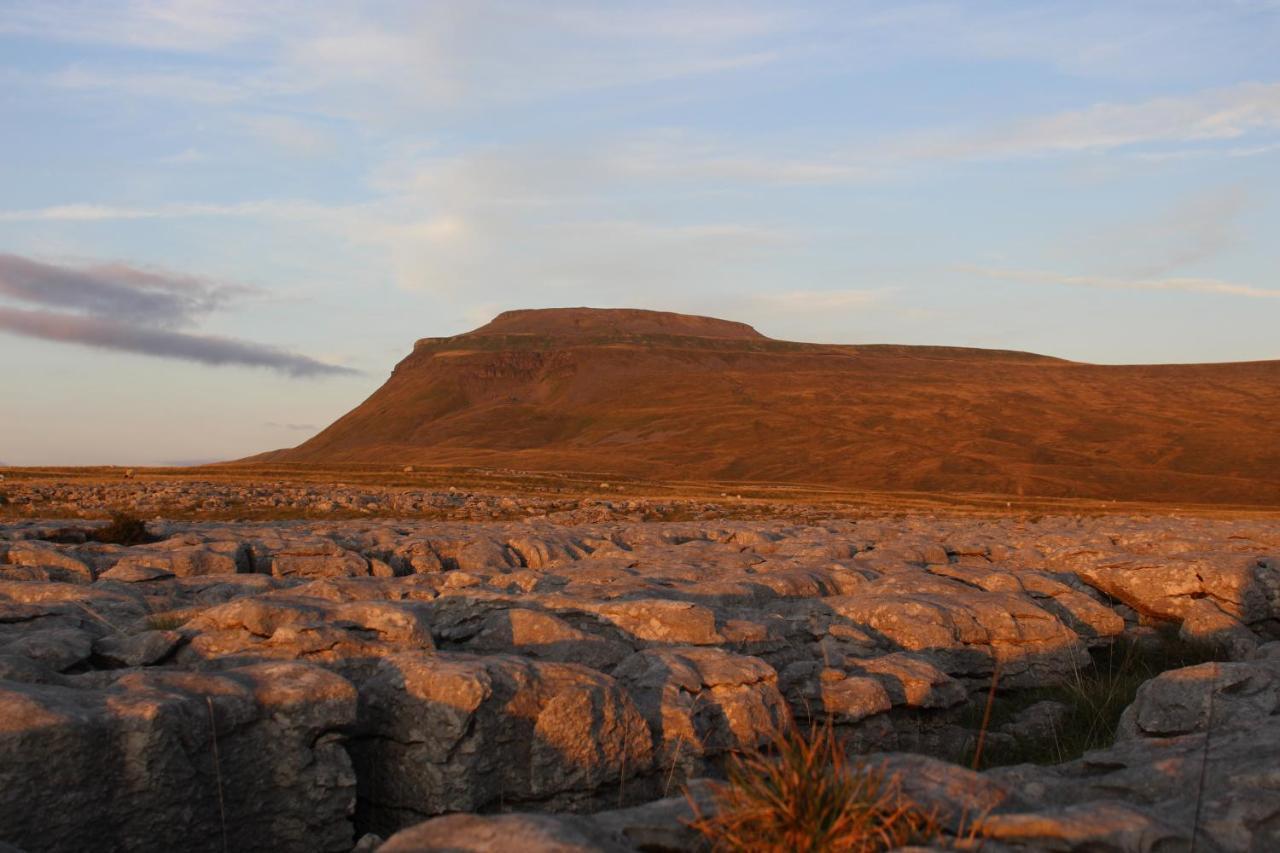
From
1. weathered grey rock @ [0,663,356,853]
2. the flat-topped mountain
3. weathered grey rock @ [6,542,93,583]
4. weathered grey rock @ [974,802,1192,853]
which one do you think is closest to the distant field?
the flat-topped mountain

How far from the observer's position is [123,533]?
957 inches

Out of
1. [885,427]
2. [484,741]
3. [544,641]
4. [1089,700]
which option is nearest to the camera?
[484,741]

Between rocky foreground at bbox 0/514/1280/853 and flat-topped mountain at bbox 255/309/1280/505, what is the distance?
93.3m

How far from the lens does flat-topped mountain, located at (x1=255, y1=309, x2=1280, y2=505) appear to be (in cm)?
11346

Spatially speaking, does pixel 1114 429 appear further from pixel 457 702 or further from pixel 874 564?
pixel 457 702

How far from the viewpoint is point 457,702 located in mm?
8555

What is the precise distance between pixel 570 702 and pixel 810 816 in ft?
13.3

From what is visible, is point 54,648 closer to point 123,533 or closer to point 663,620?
point 663,620

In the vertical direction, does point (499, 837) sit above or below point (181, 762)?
above

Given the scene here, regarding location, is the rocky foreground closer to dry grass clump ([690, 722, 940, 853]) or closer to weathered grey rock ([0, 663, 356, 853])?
weathered grey rock ([0, 663, 356, 853])

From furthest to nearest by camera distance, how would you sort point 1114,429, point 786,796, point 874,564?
1. point 1114,429
2. point 874,564
3. point 786,796

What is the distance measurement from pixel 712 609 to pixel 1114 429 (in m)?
141

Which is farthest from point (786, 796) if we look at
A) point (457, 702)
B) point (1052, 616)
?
point (1052, 616)

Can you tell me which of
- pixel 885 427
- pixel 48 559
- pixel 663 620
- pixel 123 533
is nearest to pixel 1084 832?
pixel 663 620
